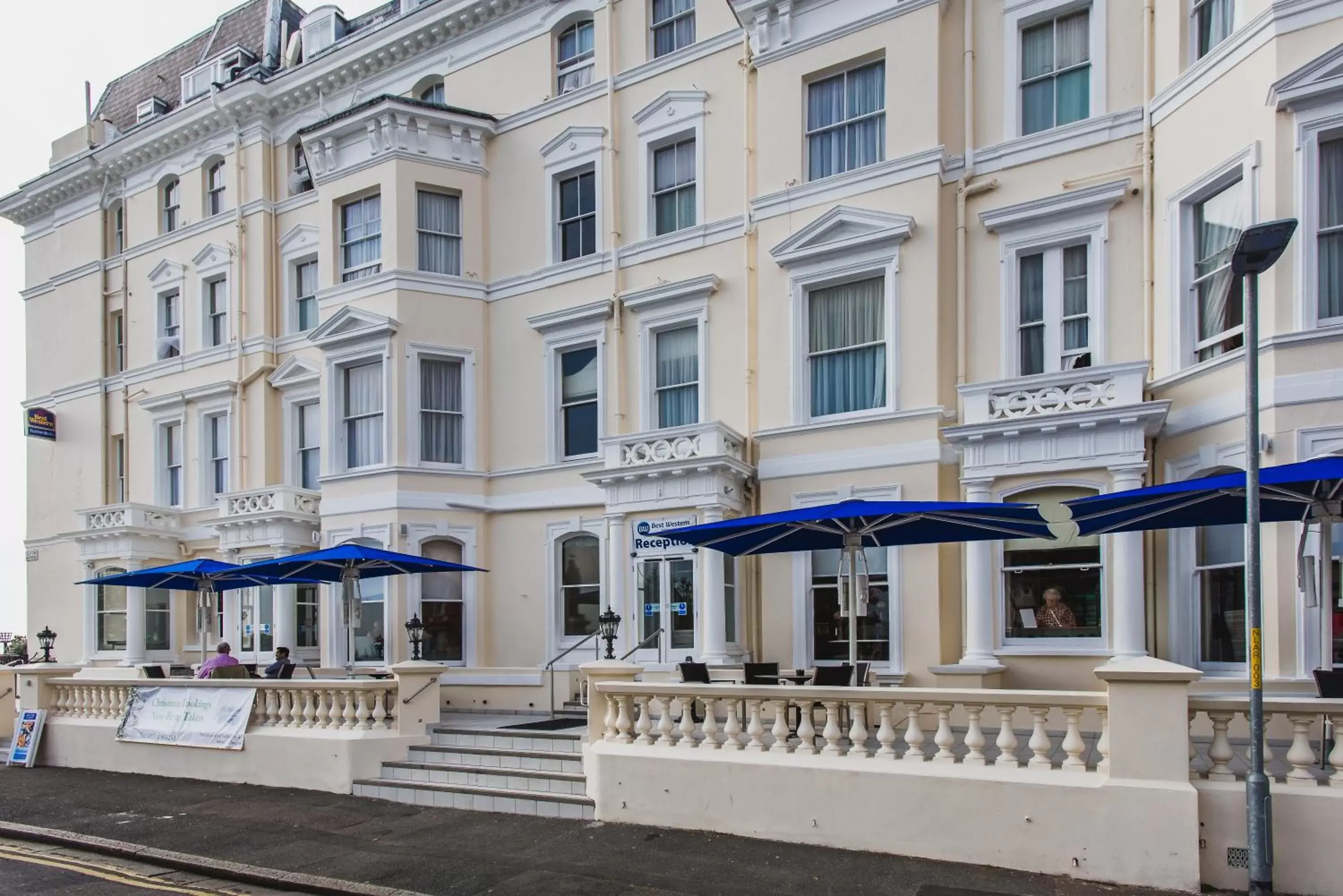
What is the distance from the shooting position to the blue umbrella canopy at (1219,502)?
7.75m

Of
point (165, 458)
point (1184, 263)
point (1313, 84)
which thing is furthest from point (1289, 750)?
point (165, 458)

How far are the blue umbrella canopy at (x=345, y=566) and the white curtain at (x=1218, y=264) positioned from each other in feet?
32.7

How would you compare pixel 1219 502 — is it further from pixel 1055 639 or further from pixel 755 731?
pixel 755 731

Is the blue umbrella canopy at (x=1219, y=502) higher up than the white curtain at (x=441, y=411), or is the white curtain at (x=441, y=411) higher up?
the white curtain at (x=441, y=411)

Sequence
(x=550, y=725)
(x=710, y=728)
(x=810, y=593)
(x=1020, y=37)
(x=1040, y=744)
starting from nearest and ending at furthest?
1. (x=1040, y=744)
2. (x=710, y=728)
3. (x=550, y=725)
4. (x=1020, y=37)
5. (x=810, y=593)

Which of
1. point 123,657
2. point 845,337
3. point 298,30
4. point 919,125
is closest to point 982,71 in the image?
point 919,125

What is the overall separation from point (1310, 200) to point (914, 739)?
22.5 feet

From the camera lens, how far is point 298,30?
22672 mm

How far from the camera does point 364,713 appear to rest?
12227mm

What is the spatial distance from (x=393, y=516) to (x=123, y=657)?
9115 millimetres

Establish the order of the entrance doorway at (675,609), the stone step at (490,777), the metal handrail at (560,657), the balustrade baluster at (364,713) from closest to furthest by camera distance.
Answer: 1. the stone step at (490,777)
2. the balustrade baluster at (364,713)
3. the metal handrail at (560,657)
4. the entrance doorway at (675,609)

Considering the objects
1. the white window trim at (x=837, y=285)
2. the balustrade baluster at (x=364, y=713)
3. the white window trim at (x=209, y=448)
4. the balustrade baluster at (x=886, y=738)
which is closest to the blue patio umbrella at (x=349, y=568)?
the balustrade baluster at (x=364, y=713)

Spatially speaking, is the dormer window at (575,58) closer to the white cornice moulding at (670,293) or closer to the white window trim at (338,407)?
the white cornice moulding at (670,293)

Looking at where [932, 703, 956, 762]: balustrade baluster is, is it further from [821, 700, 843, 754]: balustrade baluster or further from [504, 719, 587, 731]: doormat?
[504, 719, 587, 731]: doormat
